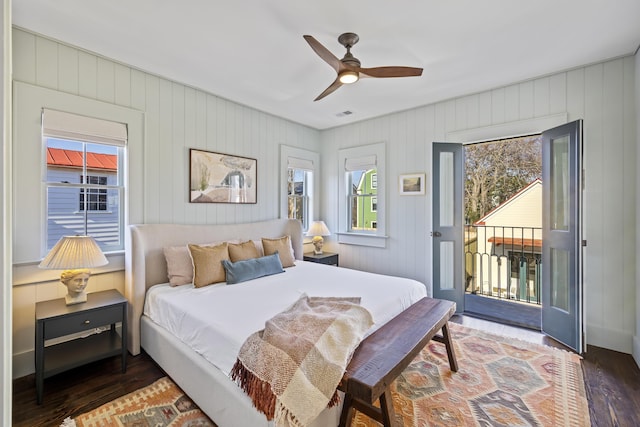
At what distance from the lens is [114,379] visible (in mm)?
2318

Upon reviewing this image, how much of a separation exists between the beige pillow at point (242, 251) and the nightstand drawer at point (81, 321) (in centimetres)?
107

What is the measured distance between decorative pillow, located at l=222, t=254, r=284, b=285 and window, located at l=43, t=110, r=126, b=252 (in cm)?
114

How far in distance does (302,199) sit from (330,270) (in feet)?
6.09

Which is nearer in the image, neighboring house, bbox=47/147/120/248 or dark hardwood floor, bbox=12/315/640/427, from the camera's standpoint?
dark hardwood floor, bbox=12/315/640/427

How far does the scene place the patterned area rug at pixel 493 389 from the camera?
1.90 m

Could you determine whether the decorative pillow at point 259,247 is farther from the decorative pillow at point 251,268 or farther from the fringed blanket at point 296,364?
the fringed blanket at point 296,364

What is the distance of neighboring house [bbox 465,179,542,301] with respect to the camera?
4.72 meters

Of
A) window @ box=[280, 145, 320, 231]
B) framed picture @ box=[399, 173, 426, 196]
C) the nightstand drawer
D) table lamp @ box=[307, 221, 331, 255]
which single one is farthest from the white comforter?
window @ box=[280, 145, 320, 231]

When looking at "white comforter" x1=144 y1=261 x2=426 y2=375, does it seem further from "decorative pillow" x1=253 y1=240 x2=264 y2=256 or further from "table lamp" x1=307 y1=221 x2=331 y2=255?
"table lamp" x1=307 y1=221 x2=331 y2=255

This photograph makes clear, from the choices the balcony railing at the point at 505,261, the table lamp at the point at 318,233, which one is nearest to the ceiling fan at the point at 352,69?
the table lamp at the point at 318,233

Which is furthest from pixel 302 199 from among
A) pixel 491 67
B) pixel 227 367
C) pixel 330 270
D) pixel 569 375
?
pixel 569 375

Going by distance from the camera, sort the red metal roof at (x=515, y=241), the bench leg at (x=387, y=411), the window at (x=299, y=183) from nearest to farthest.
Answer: the bench leg at (x=387, y=411) → the window at (x=299, y=183) → the red metal roof at (x=515, y=241)

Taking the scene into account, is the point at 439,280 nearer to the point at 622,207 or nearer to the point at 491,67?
the point at 622,207

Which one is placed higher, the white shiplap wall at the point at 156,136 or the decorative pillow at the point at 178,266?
the white shiplap wall at the point at 156,136
